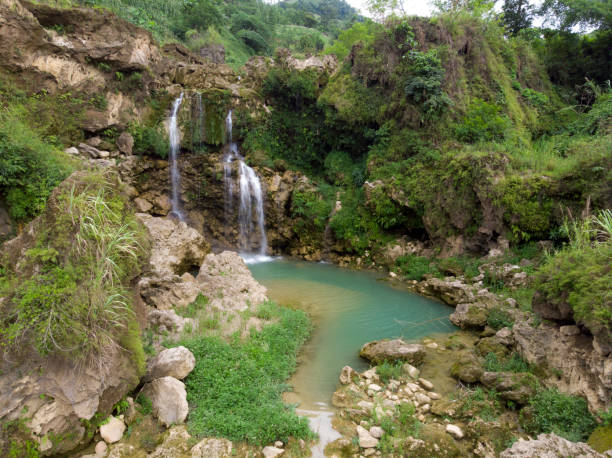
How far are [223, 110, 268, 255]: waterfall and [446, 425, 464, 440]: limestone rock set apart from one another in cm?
1163

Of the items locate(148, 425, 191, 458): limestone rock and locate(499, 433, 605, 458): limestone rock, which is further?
locate(148, 425, 191, 458): limestone rock

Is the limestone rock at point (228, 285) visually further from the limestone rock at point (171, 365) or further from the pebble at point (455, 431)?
the pebble at point (455, 431)

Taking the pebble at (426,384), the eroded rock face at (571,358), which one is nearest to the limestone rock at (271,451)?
the pebble at (426,384)

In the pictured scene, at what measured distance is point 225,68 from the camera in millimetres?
18156

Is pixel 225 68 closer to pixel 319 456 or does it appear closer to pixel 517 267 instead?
pixel 517 267

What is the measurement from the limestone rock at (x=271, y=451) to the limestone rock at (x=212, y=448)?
1.40 feet

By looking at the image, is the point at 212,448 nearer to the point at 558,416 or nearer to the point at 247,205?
the point at 558,416

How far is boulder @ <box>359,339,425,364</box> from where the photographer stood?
6309mm

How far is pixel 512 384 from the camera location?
5012 mm

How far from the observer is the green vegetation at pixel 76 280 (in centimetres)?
360

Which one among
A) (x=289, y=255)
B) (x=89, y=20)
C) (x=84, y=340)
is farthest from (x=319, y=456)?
(x=89, y=20)

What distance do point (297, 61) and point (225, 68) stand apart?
13.2ft

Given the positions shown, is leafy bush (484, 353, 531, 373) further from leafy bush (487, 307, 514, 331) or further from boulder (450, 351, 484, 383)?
leafy bush (487, 307, 514, 331)

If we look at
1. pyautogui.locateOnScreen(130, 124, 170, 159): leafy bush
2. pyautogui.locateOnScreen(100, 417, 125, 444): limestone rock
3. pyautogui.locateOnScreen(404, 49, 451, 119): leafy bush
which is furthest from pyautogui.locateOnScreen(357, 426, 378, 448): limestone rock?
pyautogui.locateOnScreen(130, 124, 170, 159): leafy bush
